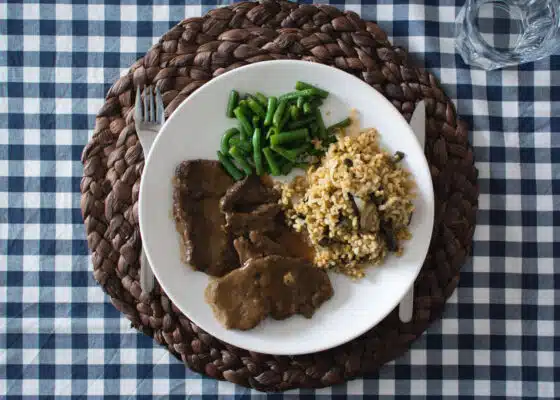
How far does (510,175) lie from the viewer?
9.29ft

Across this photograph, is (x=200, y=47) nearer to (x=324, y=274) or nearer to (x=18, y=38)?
(x=18, y=38)

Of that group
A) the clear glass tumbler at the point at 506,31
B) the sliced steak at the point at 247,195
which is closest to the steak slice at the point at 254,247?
the sliced steak at the point at 247,195

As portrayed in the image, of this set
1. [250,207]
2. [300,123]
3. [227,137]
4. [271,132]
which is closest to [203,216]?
[250,207]

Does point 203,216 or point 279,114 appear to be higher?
point 279,114

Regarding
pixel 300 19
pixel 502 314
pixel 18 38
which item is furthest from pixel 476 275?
pixel 18 38

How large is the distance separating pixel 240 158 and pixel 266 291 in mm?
548

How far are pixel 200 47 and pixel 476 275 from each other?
160 cm

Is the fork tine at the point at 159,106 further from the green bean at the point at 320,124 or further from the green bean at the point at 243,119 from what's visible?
the green bean at the point at 320,124

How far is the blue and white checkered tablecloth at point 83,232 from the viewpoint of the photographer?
2.82 meters

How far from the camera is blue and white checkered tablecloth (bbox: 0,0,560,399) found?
282 centimetres

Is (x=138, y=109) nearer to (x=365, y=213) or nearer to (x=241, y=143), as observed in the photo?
(x=241, y=143)

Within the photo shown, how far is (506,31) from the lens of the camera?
2803mm

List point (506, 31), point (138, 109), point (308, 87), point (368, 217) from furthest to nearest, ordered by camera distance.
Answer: point (506, 31) < point (138, 109) < point (308, 87) < point (368, 217)

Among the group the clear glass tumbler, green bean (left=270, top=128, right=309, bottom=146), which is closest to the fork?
green bean (left=270, top=128, right=309, bottom=146)
